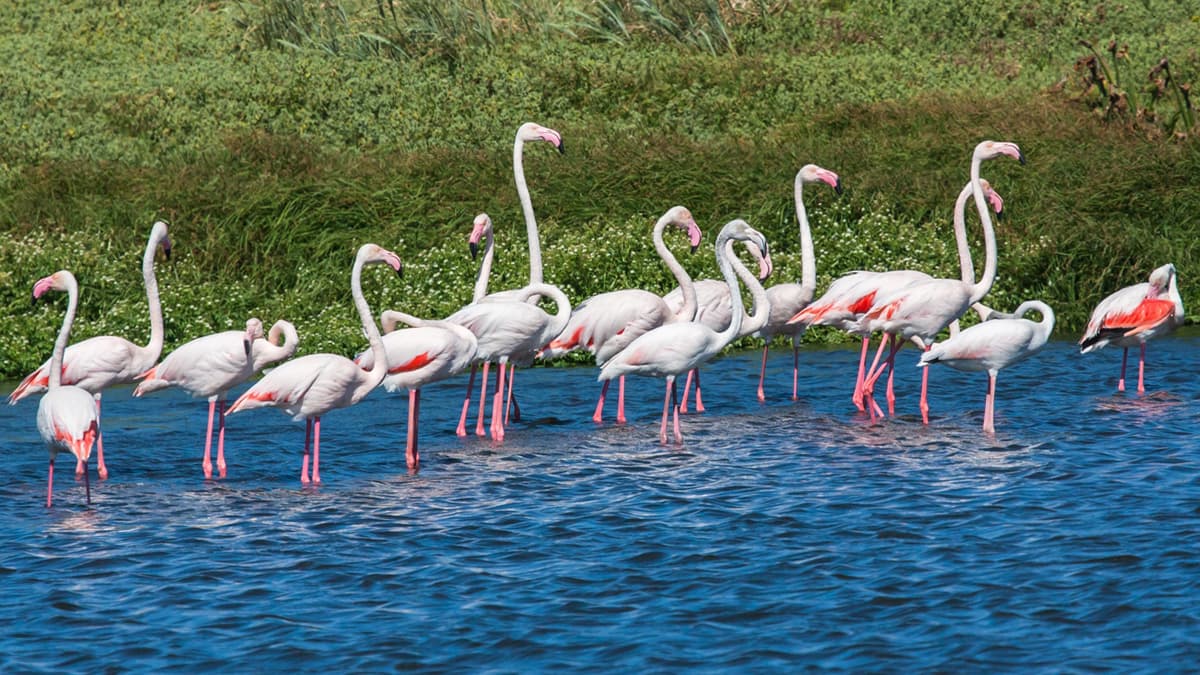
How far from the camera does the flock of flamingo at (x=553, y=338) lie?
928 centimetres

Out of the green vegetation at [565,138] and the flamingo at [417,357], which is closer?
the flamingo at [417,357]

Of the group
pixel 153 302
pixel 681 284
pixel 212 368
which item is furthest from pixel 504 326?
pixel 153 302

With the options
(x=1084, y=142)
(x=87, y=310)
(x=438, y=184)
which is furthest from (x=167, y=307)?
(x=1084, y=142)

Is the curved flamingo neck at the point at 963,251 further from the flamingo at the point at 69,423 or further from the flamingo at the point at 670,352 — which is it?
the flamingo at the point at 69,423

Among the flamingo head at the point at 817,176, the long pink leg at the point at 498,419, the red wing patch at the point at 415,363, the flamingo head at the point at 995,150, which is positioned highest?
the flamingo head at the point at 995,150

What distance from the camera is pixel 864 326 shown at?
1109 cm

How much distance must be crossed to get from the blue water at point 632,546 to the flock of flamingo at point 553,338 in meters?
0.39

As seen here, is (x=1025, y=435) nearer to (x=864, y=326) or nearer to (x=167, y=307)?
(x=864, y=326)

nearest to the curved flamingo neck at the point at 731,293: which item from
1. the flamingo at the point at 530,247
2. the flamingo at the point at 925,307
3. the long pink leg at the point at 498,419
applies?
the flamingo at the point at 925,307

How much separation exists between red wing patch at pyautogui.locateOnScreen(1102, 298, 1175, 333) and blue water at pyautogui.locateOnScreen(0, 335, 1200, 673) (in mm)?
535

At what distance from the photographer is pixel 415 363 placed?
9789 millimetres

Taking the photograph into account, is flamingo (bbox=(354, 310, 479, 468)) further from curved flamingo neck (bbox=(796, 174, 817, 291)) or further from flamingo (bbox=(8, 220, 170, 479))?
curved flamingo neck (bbox=(796, 174, 817, 291))

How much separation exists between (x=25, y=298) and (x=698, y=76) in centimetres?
872

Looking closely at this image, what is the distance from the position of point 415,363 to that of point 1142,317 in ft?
17.4
